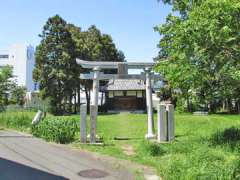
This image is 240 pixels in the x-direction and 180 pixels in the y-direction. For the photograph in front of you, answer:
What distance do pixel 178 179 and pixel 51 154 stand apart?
5238mm

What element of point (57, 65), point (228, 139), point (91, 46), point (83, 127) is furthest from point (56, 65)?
point (228, 139)

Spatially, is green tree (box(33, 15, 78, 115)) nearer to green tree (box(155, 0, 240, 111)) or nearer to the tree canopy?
the tree canopy

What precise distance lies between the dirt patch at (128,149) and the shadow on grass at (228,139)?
111 inches

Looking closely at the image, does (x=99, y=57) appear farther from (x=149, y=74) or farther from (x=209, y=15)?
(x=209, y=15)

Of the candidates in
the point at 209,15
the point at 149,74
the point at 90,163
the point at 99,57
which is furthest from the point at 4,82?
the point at 209,15

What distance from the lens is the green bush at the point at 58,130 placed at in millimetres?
13703

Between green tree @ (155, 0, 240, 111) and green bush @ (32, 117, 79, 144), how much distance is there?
5.02 metres

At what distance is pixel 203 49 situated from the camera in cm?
965

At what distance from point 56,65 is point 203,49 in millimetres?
28509

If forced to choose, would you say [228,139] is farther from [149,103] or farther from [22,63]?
[22,63]

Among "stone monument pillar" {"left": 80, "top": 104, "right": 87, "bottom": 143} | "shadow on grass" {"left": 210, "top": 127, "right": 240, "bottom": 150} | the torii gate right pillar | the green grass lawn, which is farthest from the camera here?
the torii gate right pillar

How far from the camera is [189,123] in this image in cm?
1972

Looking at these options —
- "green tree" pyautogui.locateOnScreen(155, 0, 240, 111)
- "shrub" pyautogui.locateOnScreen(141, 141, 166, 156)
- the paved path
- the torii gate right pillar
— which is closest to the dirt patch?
"shrub" pyautogui.locateOnScreen(141, 141, 166, 156)

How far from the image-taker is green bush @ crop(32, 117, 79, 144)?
13.7m
